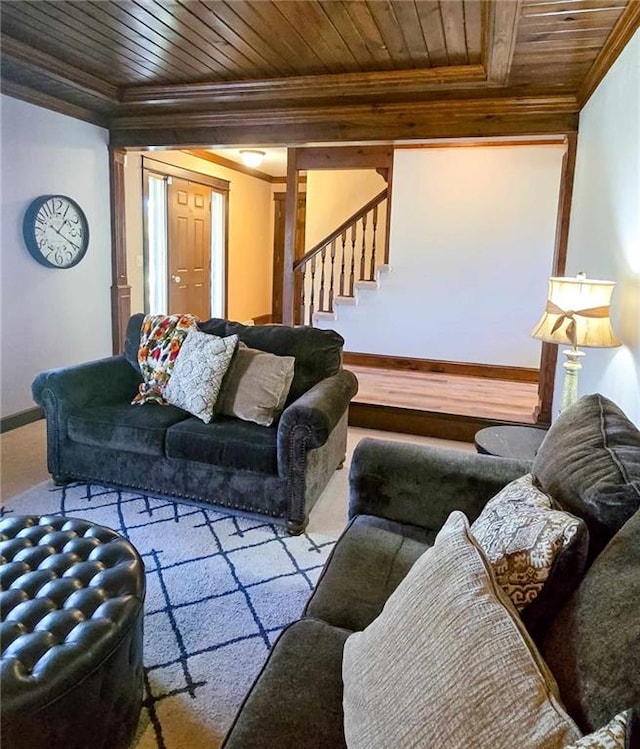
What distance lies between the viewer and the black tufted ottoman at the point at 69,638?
44.9 inches

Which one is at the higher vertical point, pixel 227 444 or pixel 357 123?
pixel 357 123

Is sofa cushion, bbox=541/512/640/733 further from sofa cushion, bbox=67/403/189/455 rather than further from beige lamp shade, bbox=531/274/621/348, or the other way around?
sofa cushion, bbox=67/403/189/455

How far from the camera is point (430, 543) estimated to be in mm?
1810

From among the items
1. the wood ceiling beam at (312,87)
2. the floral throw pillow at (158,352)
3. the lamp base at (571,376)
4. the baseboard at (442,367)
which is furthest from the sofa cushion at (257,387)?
the baseboard at (442,367)

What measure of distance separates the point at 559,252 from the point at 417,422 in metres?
1.59

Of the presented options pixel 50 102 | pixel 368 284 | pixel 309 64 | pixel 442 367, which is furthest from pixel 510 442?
pixel 50 102

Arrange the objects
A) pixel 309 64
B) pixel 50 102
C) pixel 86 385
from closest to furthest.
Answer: pixel 86 385
pixel 309 64
pixel 50 102

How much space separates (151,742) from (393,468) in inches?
42.5

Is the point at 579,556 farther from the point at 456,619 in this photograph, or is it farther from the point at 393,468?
the point at 393,468

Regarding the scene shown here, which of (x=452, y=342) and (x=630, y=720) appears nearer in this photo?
(x=630, y=720)

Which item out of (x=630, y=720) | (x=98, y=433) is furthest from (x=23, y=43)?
(x=630, y=720)

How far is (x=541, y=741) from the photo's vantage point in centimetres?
76

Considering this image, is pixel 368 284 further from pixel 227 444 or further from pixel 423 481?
pixel 423 481

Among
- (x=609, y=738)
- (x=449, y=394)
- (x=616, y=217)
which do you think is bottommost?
(x=449, y=394)
